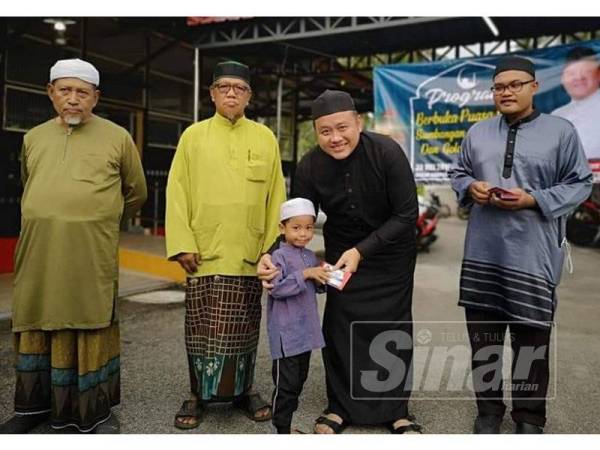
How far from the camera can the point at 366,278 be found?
8.97 ft

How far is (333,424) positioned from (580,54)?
4411mm

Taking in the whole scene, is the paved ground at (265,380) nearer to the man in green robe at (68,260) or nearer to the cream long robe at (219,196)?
the man in green robe at (68,260)

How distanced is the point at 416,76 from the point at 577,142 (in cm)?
373

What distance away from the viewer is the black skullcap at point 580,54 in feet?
17.3

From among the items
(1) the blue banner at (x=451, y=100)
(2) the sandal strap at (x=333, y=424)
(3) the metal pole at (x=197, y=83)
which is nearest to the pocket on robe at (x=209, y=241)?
(2) the sandal strap at (x=333, y=424)

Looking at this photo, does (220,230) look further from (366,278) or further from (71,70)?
(71,70)

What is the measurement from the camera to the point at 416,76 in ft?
20.1

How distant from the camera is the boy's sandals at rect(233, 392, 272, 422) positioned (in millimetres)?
2826

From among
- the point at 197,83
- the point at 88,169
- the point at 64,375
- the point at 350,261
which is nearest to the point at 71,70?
the point at 88,169

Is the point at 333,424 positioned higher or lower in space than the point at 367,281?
lower

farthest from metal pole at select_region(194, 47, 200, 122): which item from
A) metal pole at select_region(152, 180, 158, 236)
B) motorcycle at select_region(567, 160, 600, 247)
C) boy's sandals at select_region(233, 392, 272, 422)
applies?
motorcycle at select_region(567, 160, 600, 247)
